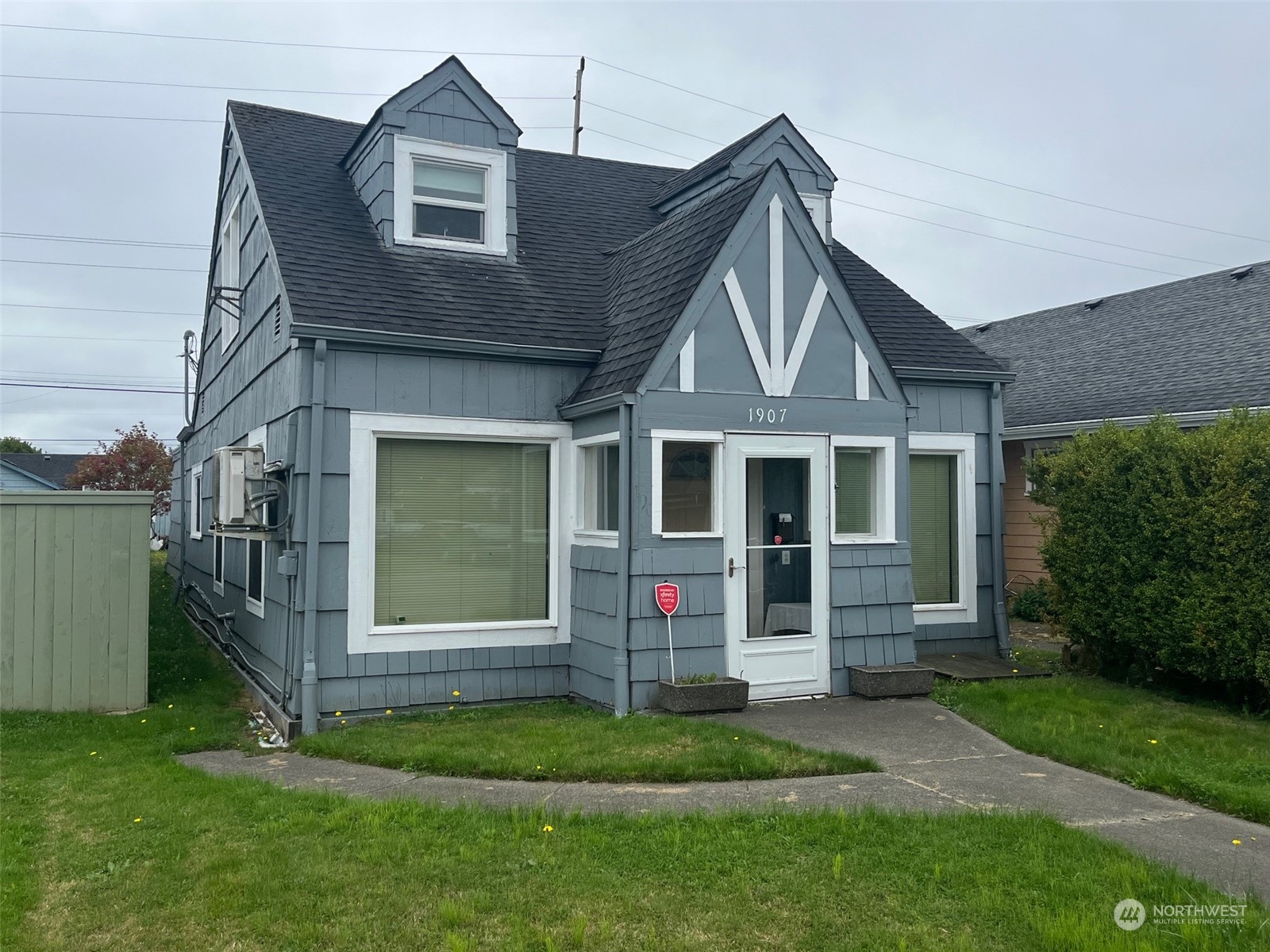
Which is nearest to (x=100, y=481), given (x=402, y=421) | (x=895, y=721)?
(x=402, y=421)

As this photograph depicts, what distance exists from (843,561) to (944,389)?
336 centimetres

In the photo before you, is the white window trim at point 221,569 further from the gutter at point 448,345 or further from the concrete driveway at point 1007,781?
the concrete driveway at point 1007,781

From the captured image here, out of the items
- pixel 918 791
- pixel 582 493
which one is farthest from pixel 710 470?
pixel 918 791

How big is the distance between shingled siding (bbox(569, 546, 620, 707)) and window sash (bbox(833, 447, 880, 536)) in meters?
2.43

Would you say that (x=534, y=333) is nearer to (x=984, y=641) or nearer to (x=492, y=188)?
(x=492, y=188)

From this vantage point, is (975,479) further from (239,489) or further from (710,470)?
(239,489)

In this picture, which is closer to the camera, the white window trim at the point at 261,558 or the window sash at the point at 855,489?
the window sash at the point at 855,489

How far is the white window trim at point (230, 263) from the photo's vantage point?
12.9m

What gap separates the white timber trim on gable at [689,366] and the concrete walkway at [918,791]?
2.90 meters

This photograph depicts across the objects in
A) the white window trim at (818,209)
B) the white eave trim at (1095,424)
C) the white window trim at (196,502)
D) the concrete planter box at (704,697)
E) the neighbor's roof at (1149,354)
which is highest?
the white window trim at (818,209)

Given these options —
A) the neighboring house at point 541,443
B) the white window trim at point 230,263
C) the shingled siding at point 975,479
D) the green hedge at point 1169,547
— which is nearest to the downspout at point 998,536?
the shingled siding at point 975,479

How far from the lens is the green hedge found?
836cm

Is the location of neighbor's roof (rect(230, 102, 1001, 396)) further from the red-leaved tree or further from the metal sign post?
the red-leaved tree

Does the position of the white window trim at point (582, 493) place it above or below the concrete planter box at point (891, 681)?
above
